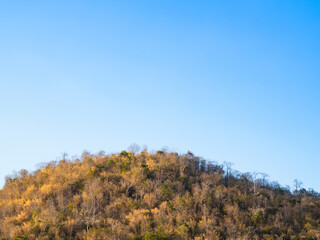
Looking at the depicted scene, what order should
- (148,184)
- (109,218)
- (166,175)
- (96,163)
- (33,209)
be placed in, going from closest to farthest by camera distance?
(109,218) → (33,209) → (148,184) → (166,175) → (96,163)

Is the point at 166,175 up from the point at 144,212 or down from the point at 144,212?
up

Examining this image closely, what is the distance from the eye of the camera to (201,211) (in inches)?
1612

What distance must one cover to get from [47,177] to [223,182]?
2799cm

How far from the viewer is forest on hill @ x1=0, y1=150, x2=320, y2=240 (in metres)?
36.9

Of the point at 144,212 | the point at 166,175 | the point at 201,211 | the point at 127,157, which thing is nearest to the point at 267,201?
the point at 201,211

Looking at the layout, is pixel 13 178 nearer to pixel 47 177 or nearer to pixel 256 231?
pixel 47 177

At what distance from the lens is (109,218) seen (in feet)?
126

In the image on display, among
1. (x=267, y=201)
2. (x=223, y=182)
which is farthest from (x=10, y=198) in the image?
(x=267, y=201)

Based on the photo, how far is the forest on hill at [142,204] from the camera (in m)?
36.9

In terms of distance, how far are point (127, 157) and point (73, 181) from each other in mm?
10403

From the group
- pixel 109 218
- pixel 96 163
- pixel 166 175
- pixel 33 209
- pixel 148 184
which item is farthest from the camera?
pixel 96 163

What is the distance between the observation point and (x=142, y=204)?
4194 centimetres

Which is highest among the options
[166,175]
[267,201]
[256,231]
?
[166,175]

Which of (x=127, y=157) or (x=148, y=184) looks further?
(x=127, y=157)
